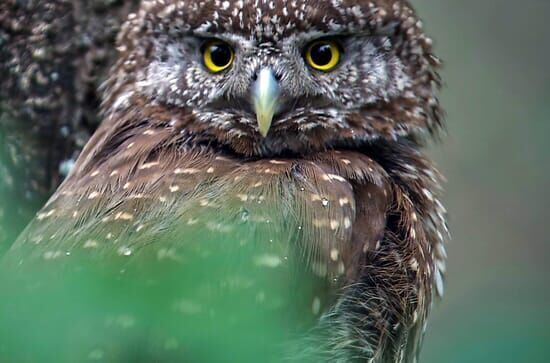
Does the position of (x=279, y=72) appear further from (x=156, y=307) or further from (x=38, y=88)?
(x=156, y=307)

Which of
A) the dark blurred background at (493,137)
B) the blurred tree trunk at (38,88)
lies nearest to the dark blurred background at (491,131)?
the dark blurred background at (493,137)

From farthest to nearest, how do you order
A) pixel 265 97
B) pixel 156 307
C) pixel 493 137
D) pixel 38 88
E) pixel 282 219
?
pixel 493 137
pixel 38 88
pixel 265 97
pixel 282 219
pixel 156 307

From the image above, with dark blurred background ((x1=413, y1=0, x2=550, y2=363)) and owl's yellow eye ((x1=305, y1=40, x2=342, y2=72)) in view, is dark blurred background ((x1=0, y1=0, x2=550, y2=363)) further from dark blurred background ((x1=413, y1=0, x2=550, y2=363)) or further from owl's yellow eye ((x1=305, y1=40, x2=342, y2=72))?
owl's yellow eye ((x1=305, y1=40, x2=342, y2=72))

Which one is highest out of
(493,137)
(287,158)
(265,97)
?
(265,97)

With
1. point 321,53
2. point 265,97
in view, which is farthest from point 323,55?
point 265,97

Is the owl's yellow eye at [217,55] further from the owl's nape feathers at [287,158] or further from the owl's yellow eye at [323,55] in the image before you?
the owl's yellow eye at [323,55]

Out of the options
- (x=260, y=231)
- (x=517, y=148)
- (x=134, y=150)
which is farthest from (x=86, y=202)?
(x=517, y=148)
